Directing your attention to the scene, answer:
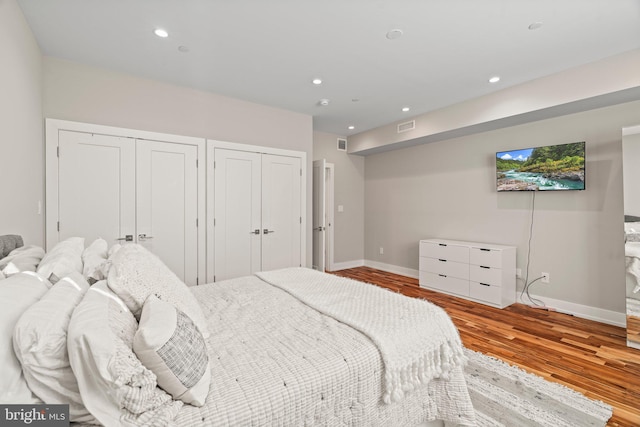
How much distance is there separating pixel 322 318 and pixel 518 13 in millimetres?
2570

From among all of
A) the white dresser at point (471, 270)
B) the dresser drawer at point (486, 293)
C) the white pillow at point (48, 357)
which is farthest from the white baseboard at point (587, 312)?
the white pillow at point (48, 357)

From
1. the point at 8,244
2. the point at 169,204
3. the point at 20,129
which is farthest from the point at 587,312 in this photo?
the point at 20,129

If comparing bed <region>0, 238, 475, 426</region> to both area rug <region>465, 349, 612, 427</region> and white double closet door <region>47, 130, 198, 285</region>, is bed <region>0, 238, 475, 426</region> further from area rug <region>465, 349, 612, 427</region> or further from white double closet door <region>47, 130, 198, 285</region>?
white double closet door <region>47, 130, 198, 285</region>

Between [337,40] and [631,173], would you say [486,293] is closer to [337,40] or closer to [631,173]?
[631,173]

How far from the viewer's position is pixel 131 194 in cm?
312

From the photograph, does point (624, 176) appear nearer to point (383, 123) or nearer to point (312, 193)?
point (383, 123)

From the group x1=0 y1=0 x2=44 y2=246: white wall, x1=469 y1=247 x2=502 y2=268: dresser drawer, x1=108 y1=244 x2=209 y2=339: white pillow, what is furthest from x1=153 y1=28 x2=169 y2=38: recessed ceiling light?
x1=469 y1=247 x2=502 y2=268: dresser drawer

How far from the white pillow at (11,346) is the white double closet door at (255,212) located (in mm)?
2714

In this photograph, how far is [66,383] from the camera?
0.85 metres

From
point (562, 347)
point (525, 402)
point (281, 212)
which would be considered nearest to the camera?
point (525, 402)

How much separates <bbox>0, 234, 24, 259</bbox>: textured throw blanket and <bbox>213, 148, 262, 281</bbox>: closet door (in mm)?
1984

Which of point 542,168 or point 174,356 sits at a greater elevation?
point 542,168

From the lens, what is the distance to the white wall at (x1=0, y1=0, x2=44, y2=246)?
1.83m

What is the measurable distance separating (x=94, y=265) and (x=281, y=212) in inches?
108
